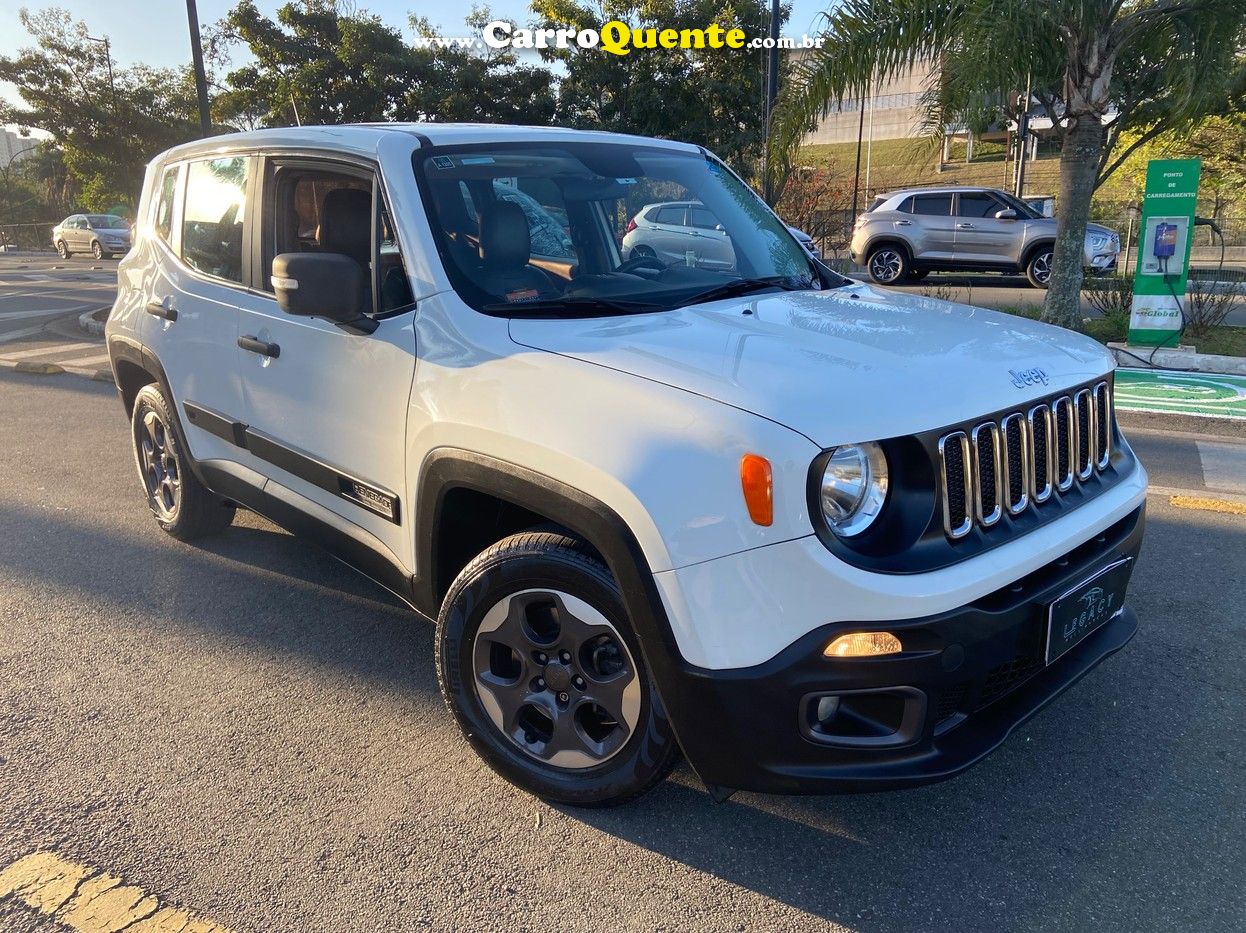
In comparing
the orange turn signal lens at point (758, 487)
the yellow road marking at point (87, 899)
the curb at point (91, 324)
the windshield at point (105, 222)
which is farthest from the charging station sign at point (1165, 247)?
the windshield at point (105, 222)

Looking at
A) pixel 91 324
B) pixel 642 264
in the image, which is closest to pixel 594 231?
pixel 642 264

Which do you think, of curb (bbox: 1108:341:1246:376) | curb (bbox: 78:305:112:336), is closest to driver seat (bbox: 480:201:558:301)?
curb (bbox: 1108:341:1246:376)

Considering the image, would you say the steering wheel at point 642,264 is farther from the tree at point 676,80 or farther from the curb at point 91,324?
the tree at point 676,80

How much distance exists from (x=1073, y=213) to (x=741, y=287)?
8.16 metres

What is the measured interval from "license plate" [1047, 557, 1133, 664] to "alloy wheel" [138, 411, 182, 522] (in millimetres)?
3884

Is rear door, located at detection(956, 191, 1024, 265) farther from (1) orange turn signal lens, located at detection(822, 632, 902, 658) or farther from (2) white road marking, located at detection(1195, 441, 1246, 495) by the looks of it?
(1) orange turn signal lens, located at detection(822, 632, 902, 658)

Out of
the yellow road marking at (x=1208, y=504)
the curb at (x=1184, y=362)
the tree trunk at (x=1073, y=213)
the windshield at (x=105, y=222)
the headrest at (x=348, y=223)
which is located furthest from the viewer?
the windshield at (x=105, y=222)

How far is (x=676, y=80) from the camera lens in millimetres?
24297

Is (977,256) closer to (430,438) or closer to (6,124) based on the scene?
(430,438)

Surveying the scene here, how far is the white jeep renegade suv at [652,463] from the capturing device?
6.98 ft

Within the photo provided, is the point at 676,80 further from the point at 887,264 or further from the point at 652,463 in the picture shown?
the point at 652,463

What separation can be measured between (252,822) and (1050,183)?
48.9 metres

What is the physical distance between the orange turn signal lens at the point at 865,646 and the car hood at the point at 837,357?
0.43 meters

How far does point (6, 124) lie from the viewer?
41.8m
